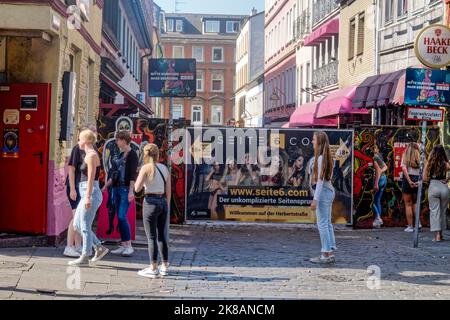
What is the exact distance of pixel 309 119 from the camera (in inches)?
A: 1292

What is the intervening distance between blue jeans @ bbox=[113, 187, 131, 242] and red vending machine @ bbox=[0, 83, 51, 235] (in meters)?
1.12

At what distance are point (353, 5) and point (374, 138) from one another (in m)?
14.8

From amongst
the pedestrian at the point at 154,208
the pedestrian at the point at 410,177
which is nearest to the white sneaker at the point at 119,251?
the pedestrian at the point at 154,208

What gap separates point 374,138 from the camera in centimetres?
1669

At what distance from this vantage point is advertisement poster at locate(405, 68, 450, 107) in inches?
542

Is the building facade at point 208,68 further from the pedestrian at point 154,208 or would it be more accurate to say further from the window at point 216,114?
the pedestrian at point 154,208

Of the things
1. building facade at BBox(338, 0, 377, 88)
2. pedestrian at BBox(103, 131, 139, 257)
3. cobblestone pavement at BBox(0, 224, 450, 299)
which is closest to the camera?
cobblestone pavement at BBox(0, 224, 450, 299)

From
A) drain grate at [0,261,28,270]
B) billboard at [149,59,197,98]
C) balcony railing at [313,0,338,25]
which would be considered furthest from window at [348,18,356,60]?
drain grate at [0,261,28,270]

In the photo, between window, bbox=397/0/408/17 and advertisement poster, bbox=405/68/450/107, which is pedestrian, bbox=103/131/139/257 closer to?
advertisement poster, bbox=405/68/450/107

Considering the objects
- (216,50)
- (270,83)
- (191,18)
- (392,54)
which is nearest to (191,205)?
(392,54)

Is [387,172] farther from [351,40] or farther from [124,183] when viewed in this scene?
[351,40]

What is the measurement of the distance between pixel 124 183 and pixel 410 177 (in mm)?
6408

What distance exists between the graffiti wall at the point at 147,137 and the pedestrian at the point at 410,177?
4.28 m

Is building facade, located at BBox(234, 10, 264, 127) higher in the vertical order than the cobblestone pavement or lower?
higher
